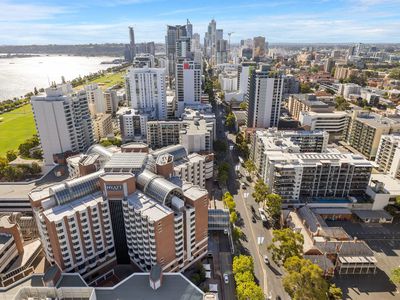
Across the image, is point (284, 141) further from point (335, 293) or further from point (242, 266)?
point (335, 293)

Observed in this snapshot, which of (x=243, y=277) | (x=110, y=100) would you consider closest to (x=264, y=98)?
(x=243, y=277)

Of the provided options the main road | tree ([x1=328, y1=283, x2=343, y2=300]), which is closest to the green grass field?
the main road

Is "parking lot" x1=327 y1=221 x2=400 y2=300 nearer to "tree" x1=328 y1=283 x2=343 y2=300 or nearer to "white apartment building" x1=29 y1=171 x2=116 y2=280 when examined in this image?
"tree" x1=328 y1=283 x2=343 y2=300

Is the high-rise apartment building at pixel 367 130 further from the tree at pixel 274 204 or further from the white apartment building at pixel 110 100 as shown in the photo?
the white apartment building at pixel 110 100

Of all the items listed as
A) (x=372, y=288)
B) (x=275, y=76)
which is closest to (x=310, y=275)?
(x=372, y=288)

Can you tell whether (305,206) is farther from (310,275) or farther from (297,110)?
(297,110)

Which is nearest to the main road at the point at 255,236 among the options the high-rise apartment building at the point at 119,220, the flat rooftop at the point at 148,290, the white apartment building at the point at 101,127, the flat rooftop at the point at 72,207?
the high-rise apartment building at the point at 119,220
